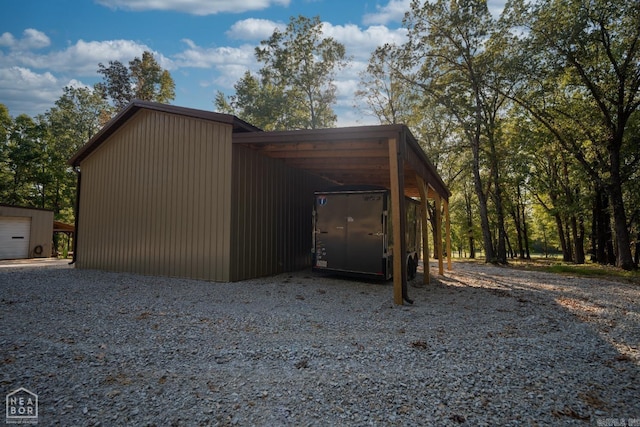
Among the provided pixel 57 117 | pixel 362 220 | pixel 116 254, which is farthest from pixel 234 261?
pixel 57 117

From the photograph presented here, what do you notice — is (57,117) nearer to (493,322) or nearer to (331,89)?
(331,89)

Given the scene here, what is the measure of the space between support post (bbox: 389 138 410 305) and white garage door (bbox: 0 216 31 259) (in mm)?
20808

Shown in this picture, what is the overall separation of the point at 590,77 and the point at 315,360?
16.6 meters

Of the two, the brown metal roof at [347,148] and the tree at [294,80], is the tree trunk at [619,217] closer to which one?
the brown metal roof at [347,148]

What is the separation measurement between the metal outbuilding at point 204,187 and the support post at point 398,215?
0.12m

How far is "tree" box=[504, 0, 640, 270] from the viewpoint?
38.1ft

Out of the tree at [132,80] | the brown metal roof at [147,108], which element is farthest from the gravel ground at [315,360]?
the tree at [132,80]

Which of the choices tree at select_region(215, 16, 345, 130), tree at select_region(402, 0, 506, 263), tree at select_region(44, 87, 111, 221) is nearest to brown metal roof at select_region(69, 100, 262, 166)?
tree at select_region(402, 0, 506, 263)

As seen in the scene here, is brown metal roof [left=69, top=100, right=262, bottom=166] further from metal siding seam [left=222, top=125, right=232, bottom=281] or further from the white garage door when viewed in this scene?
the white garage door

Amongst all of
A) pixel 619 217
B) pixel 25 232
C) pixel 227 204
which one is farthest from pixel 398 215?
pixel 25 232

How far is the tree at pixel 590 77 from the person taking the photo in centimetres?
1161

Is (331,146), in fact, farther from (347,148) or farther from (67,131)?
(67,131)

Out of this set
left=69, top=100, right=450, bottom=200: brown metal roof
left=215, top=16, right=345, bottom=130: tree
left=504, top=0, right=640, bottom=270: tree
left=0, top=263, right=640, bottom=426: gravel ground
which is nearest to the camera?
left=0, top=263, right=640, bottom=426: gravel ground

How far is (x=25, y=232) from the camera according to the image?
16.8 metres
